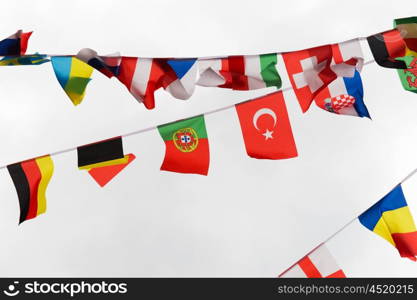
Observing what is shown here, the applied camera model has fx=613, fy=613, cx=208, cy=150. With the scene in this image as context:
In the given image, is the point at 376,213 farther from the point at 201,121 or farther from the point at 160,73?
the point at 160,73

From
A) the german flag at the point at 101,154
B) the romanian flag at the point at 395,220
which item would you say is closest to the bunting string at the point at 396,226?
the romanian flag at the point at 395,220

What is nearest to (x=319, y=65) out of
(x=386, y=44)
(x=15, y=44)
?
(x=386, y=44)

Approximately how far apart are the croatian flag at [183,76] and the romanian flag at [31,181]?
2676 millimetres

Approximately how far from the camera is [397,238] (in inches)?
436

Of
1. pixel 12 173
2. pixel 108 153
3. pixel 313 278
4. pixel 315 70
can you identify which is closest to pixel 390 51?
pixel 315 70

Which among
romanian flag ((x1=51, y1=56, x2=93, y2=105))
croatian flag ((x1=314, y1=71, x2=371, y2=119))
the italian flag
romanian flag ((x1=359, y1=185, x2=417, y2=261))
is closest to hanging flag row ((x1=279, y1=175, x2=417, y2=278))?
romanian flag ((x1=359, y1=185, x2=417, y2=261))

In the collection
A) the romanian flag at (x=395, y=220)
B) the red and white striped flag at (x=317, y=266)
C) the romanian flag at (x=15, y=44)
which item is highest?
the romanian flag at (x=15, y=44)

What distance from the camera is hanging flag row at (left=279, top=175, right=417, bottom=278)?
36.0ft

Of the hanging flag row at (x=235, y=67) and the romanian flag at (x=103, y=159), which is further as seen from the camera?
the romanian flag at (x=103, y=159)

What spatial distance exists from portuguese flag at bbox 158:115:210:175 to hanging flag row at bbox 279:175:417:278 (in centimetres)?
262

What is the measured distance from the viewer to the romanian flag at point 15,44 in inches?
326

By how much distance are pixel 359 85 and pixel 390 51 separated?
1365 mm

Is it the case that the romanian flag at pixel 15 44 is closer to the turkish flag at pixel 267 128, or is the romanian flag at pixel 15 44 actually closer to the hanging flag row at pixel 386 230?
the turkish flag at pixel 267 128

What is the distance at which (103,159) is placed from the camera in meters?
10.3
